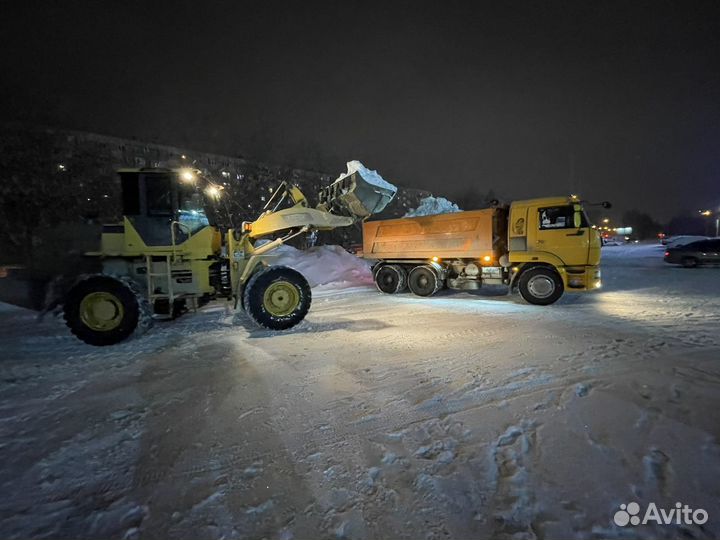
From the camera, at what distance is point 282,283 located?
7.08m

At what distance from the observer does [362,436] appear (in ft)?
10.2

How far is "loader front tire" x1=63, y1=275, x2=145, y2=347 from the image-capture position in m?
6.12

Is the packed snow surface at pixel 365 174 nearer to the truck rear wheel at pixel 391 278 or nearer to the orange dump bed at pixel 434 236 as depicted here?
the orange dump bed at pixel 434 236

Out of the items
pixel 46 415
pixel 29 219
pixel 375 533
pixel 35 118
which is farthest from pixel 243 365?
pixel 35 118

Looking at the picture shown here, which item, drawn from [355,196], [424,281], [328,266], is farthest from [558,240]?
[328,266]

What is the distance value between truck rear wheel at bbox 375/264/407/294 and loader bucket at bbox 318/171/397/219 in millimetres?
4240

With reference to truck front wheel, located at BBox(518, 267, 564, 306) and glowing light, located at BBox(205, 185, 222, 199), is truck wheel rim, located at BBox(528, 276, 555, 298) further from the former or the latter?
glowing light, located at BBox(205, 185, 222, 199)

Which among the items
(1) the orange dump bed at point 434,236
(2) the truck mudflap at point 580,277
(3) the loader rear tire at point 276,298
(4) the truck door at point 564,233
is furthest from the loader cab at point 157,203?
(2) the truck mudflap at point 580,277

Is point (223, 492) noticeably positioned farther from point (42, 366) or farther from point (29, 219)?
point (29, 219)

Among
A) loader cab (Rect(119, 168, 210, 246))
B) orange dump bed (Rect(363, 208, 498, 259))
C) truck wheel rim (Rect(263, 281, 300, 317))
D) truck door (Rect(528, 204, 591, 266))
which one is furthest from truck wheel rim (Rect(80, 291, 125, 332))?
truck door (Rect(528, 204, 591, 266))

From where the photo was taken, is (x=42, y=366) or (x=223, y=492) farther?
(x=42, y=366)

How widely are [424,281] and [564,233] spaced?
14.2 ft

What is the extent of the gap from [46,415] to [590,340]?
7535 millimetres

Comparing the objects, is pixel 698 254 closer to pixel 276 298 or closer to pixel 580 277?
pixel 580 277
